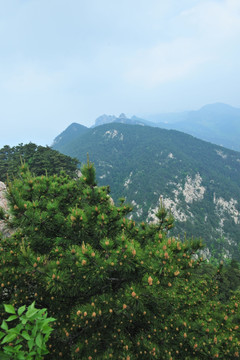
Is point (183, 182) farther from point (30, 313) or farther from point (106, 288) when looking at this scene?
point (30, 313)

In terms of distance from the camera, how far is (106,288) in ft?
16.5

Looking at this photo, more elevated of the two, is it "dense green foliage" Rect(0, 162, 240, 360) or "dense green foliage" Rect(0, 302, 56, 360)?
Answer: "dense green foliage" Rect(0, 302, 56, 360)

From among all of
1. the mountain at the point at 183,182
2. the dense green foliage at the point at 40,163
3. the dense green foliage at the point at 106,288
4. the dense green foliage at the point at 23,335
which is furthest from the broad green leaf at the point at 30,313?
the mountain at the point at 183,182

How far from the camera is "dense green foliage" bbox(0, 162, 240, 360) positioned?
12.9 ft

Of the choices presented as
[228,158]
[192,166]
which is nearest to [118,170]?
[192,166]

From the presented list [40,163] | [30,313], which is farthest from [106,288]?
[40,163]

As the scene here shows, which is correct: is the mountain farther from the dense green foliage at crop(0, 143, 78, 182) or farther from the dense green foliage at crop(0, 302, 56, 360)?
the dense green foliage at crop(0, 302, 56, 360)

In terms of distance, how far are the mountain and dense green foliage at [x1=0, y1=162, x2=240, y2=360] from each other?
3540 inches

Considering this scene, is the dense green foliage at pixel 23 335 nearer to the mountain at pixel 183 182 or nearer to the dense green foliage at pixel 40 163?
the dense green foliage at pixel 40 163

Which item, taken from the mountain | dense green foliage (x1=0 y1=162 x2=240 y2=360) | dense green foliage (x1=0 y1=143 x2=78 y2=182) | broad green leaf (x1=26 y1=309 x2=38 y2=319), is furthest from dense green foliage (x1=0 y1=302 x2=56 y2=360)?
the mountain

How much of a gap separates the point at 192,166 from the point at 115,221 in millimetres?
169631

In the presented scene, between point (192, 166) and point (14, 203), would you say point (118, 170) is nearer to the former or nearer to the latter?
point (192, 166)

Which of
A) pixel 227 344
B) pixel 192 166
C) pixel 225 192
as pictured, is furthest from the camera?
pixel 192 166

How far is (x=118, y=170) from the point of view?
169000mm
